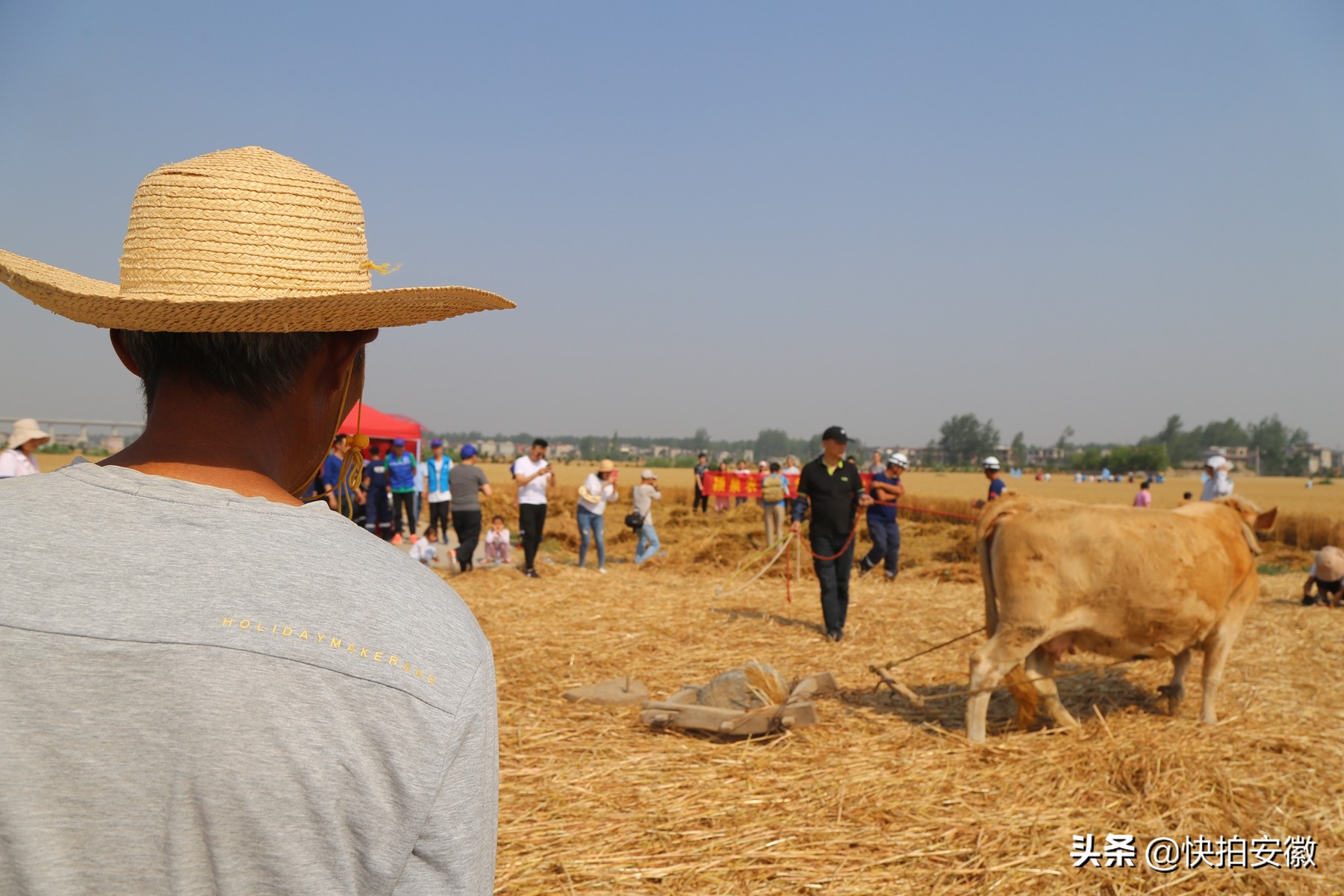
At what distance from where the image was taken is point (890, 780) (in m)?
5.03

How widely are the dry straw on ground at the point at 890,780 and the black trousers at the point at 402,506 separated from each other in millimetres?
5717

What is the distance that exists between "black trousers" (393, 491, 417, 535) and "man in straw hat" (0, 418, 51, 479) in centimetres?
524

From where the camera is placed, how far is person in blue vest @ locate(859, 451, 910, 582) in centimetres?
1255

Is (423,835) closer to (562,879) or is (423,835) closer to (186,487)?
(186,487)

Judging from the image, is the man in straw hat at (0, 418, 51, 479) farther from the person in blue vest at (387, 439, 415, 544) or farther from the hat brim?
the hat brim

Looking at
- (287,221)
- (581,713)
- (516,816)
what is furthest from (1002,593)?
(287,221)

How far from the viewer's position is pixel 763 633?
9180mm

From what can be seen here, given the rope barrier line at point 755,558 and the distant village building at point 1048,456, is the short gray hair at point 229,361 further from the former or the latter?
the distant village building at point 1048,456

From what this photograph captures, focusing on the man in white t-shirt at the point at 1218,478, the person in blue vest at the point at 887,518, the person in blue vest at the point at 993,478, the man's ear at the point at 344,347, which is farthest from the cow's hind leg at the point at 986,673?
the man in white t-shirt at the point at 1218,478

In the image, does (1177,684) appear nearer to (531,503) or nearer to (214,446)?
(214,446)

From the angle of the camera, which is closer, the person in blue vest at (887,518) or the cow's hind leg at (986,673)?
the cow's hind leg at (986,673)

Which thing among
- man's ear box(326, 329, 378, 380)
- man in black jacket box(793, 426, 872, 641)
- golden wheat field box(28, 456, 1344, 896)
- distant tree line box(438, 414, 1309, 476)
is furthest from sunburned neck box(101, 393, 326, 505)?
distant tree line box(438, 414, 1309, 476)

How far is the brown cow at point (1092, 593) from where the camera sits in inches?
231

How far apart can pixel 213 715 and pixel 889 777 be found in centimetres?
475
